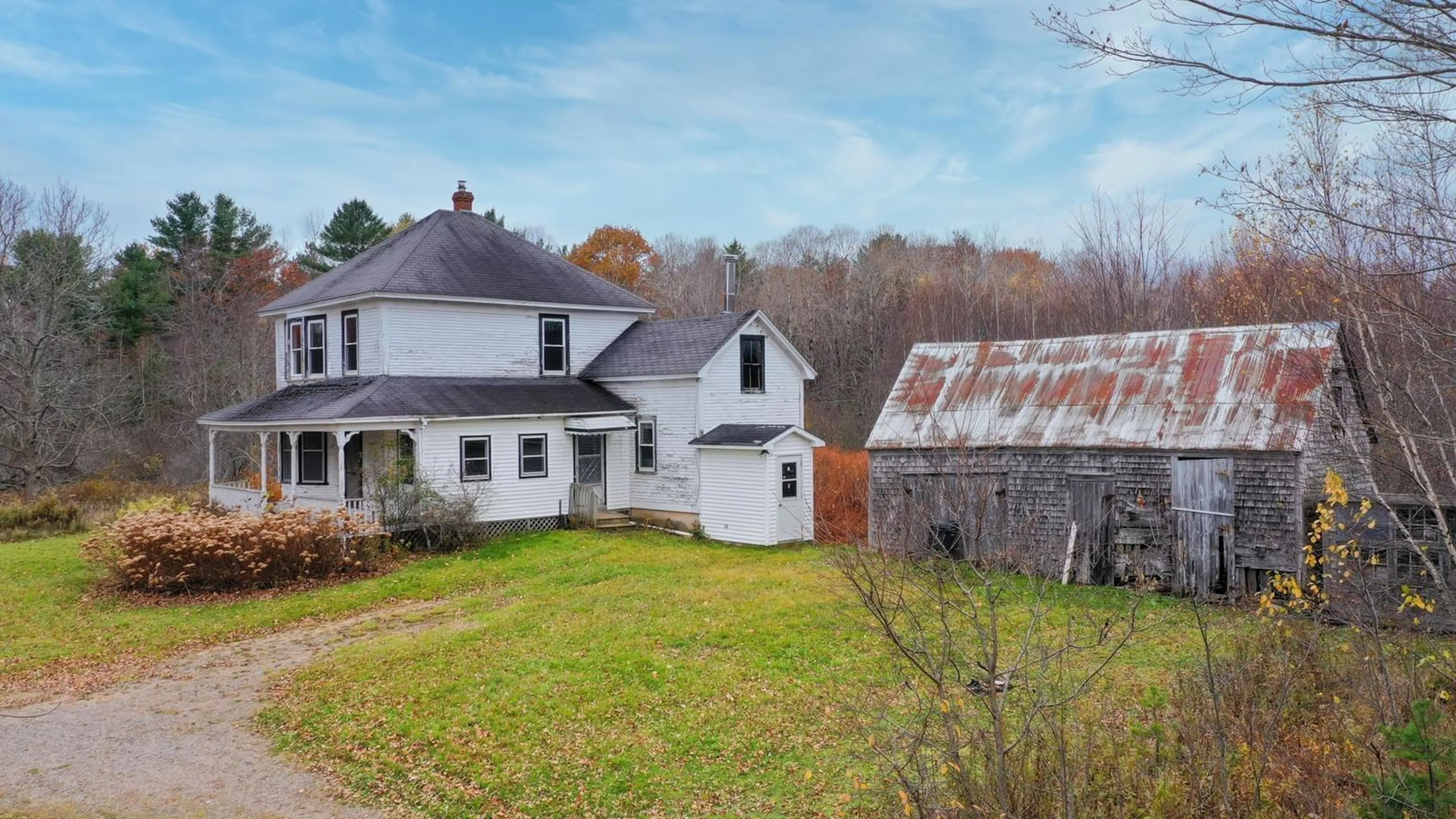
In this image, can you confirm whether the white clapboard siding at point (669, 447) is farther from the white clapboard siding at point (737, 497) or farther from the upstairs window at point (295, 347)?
the upstairs window at point (295, 347)

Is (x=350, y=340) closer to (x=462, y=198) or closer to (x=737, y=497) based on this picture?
(x=462, y=198)

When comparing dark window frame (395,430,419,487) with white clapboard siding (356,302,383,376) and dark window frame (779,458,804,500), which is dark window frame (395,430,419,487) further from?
dark window frame (779,458,804,500)

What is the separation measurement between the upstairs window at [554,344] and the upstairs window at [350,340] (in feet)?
15.8

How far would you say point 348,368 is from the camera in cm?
2445

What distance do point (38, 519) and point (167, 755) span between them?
20.9 metres

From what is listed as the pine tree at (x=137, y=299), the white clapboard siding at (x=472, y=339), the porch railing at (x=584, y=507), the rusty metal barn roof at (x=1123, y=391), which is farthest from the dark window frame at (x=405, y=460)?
the pine tree at (x=137, y=299)

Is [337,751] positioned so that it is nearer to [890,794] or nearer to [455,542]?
[890,794]

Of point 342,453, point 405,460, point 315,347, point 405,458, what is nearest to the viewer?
point 342,453

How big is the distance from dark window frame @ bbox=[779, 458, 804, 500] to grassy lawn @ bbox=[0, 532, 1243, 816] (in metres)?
3.80

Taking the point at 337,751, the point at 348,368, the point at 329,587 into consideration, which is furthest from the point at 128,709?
the point at 348,368

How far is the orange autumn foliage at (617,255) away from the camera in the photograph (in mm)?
54469

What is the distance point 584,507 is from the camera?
23.8m

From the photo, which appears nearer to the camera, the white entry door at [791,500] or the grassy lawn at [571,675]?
the grassy lawn at [571,675]

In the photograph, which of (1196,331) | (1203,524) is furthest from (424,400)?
(1196,331)
